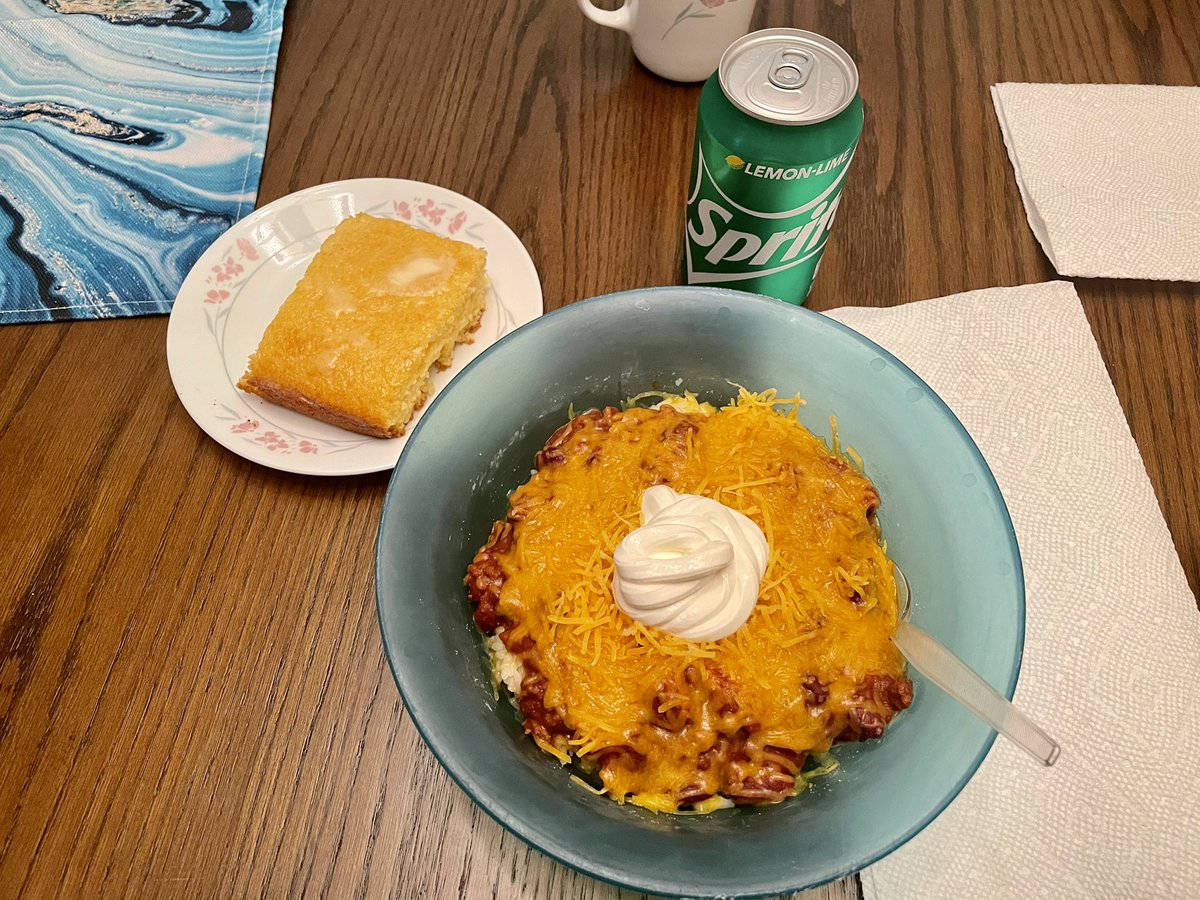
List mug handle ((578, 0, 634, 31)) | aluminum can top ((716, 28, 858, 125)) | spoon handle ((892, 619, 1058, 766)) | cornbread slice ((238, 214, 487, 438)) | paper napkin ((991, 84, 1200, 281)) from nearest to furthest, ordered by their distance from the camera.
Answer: spoon handle ((892, 619, 1058, 766)), aluminum can top ((716, 28, 858, 125)), cornbread slice ((238, 214, 487, 438)), paper napkin ((991, 84, 1200, 281)), mug handle ((578, 0, 634, 31))

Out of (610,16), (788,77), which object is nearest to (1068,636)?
(788,77)

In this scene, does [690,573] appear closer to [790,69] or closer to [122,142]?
[790,69]

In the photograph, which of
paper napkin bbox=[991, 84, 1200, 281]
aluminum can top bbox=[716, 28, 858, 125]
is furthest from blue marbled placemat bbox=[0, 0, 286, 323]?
paper napkin bbox=[991, 84, 1200, 281]

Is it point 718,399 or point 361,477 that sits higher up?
point 718,399

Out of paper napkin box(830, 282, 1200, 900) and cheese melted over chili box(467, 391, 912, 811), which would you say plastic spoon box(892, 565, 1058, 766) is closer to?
cheese melted over chili box(467, 391, 912, 811)

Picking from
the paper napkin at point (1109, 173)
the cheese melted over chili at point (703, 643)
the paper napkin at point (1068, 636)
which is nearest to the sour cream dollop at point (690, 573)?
the cheese melted over chili at point (703, 643)

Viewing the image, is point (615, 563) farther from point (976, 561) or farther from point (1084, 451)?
point (1084, 451)

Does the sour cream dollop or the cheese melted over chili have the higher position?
the sour cream dollop
